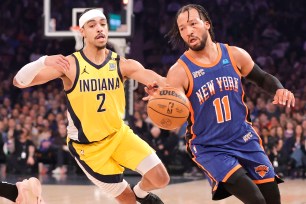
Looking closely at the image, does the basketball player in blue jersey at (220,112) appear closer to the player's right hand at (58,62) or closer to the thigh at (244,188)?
the thigh at (244,188)

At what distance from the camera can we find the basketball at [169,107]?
5.05m

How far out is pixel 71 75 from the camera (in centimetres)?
→ 618

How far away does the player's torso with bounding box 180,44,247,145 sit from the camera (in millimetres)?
5114

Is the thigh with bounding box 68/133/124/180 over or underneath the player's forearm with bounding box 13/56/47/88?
underneath

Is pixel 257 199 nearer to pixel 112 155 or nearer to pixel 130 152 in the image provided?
pixel 130 152

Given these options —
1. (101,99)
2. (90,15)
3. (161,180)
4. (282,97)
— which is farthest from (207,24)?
(161,180)

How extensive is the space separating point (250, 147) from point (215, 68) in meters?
0.61

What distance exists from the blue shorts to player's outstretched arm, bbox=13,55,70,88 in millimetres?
1566

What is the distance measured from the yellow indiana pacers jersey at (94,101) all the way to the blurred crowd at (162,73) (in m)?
6.54

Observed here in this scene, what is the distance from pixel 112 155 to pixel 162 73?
1153 centimetres

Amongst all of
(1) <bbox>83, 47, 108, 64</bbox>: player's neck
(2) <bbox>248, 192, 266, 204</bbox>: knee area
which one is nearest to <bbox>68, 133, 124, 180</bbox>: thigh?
(1) <bbox>83, 47, 108, 64</bbox>: player's neck

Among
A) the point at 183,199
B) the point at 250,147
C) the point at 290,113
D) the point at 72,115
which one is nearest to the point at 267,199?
the point at 250,147

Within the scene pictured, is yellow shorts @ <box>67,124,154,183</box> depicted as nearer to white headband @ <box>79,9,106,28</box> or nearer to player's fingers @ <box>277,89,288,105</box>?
white headband @ <box>79,9,106,28</box>

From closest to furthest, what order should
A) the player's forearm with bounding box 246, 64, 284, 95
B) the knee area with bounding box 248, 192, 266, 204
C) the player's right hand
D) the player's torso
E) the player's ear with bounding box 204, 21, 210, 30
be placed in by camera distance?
1. the knee area with bounding box 248, 192, 266, 204
2. the player's torso
3. the player's forearm with bounding box 246, 64, 284, 95
4. the player's ear with bounding box 204, 21, 210, 30
5. the player's right hand
